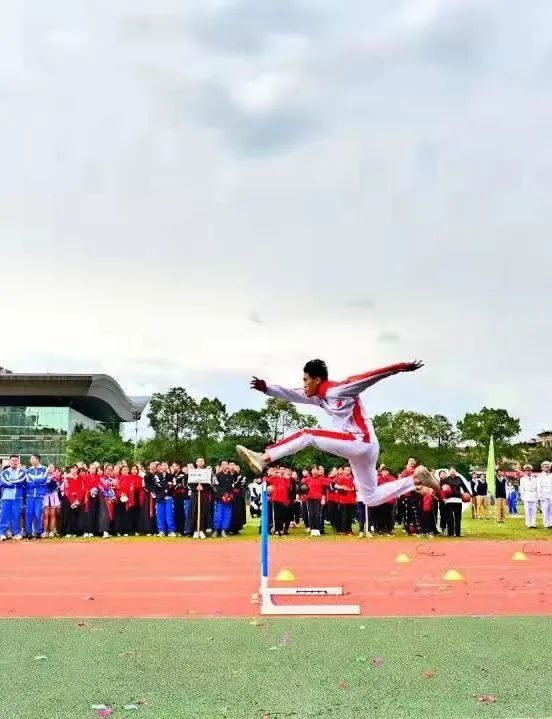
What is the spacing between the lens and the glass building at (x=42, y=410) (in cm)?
7088

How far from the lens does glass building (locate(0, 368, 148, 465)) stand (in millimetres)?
70875

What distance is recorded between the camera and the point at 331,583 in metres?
9.96

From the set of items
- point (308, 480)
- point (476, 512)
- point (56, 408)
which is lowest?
point (476, 512)

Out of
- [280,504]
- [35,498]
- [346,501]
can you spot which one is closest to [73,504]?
[35,498]

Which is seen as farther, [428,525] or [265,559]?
[428,525]

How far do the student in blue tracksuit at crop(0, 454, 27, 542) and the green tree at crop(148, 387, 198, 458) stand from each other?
47.8 m

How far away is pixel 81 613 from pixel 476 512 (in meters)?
24.0

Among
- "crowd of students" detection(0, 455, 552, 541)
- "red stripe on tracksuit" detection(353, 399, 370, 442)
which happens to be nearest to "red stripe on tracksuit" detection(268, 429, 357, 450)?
"red stripe on tracksuit" detection(353, 399, 370, 442)

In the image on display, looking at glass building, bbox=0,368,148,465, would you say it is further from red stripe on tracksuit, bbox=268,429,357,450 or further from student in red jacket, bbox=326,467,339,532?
red stripe on tracksuit, bbox=268,429,357,450

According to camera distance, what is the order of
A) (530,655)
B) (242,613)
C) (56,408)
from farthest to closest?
1. (56,408)
2. (242,613)
3. (530,655)

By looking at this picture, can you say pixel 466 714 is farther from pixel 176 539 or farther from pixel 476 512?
pixel 476 512

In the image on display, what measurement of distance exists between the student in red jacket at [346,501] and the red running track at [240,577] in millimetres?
2361

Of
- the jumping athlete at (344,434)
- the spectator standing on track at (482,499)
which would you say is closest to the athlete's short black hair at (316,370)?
the jumping athlete at (344,434)

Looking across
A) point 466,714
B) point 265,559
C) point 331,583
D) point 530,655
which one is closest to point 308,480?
point 331,583
